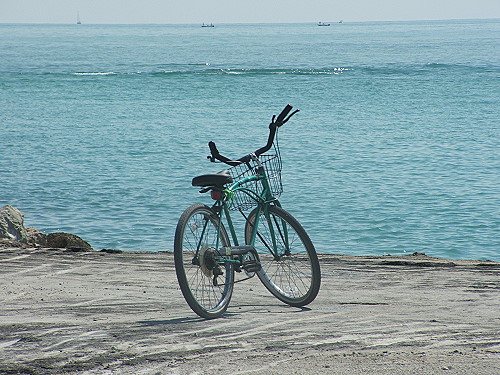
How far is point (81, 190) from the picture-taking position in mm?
16906

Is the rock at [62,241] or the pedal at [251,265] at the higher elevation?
the rock at [62,241]

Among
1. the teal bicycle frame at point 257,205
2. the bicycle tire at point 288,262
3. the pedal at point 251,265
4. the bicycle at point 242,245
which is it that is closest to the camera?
the bicycle at point 242,245

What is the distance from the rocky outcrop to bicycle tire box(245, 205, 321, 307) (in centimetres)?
389

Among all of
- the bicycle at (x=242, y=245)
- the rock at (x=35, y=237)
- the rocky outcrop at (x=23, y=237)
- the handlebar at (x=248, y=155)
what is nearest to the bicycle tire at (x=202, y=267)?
the bicycle at (x=242, y=245)

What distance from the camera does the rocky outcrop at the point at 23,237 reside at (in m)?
9.44

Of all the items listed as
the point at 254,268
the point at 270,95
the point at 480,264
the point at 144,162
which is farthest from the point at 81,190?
the point at 270,95

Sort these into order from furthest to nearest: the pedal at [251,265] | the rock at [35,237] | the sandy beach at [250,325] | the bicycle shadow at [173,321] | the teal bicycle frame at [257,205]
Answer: the rock at [35,237], the pedal at [251,265], the teal bicycle frame at [257,205], the bicycle shadow at [173,321], the sandy beach at [250,325]

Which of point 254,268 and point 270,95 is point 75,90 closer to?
point 270,95

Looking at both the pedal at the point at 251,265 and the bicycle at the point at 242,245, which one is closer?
the bicycle at the point at 242,245

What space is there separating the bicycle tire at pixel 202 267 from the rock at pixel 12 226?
531 cm

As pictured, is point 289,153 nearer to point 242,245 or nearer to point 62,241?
point 62,241

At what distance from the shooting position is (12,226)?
1030 cm

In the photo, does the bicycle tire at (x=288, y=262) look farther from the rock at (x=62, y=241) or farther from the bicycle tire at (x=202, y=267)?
the rock at (x=62, y=241)

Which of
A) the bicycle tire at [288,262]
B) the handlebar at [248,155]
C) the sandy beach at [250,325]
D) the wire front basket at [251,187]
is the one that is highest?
the handlebar at [248,155]
